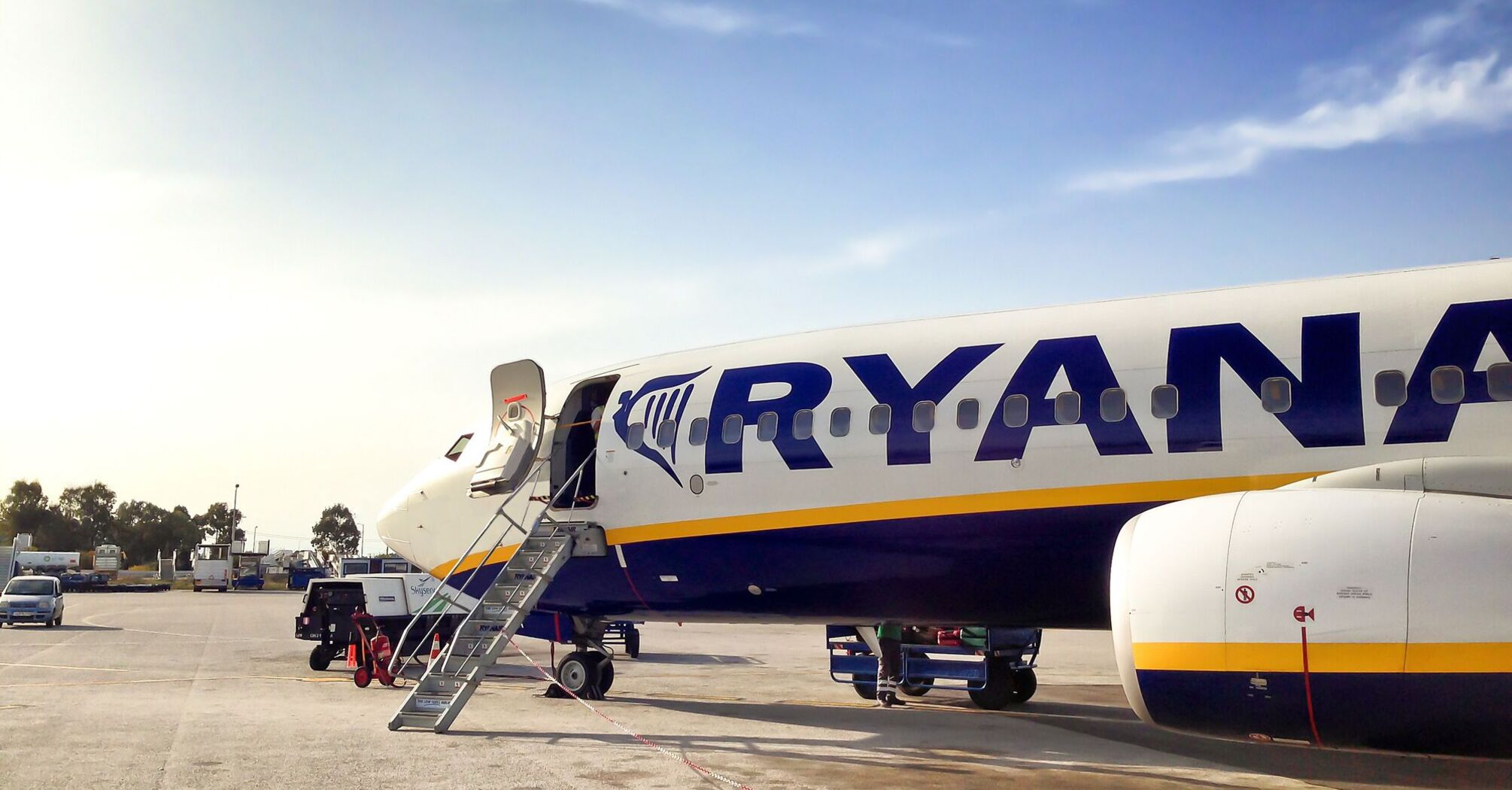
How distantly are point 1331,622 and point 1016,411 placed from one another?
483 cm

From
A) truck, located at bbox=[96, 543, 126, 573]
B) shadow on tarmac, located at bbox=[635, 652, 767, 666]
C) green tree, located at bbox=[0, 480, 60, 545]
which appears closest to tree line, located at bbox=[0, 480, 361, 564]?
green tree, located at bbox=[0, 480, 60, 545]

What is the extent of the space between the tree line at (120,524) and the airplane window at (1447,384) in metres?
139

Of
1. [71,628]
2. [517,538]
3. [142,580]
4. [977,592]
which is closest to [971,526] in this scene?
[977,592]

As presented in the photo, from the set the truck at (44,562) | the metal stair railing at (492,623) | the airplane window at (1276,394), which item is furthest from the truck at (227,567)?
the airplane window at (1276,394)

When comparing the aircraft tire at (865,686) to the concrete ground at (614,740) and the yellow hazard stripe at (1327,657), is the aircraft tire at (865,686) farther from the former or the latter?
the yellow hazard stripe at (1327,657)

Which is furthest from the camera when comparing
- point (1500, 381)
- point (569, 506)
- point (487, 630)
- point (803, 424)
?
point (569, 506)

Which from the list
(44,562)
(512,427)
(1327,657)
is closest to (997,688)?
(512,427)

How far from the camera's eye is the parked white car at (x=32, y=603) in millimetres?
37938

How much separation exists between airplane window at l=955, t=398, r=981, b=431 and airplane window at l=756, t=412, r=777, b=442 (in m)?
2.65

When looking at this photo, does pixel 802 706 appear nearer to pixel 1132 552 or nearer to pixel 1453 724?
pixel 1132 552

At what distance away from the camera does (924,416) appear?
14.3m

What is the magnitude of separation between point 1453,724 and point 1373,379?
4.01m

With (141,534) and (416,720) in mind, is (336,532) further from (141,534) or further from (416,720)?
(416,720)

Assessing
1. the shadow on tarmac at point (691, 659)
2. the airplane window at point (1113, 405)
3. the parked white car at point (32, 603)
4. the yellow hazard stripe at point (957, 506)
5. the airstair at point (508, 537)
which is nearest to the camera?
the yellow hazard stripe at point (957, 506)
